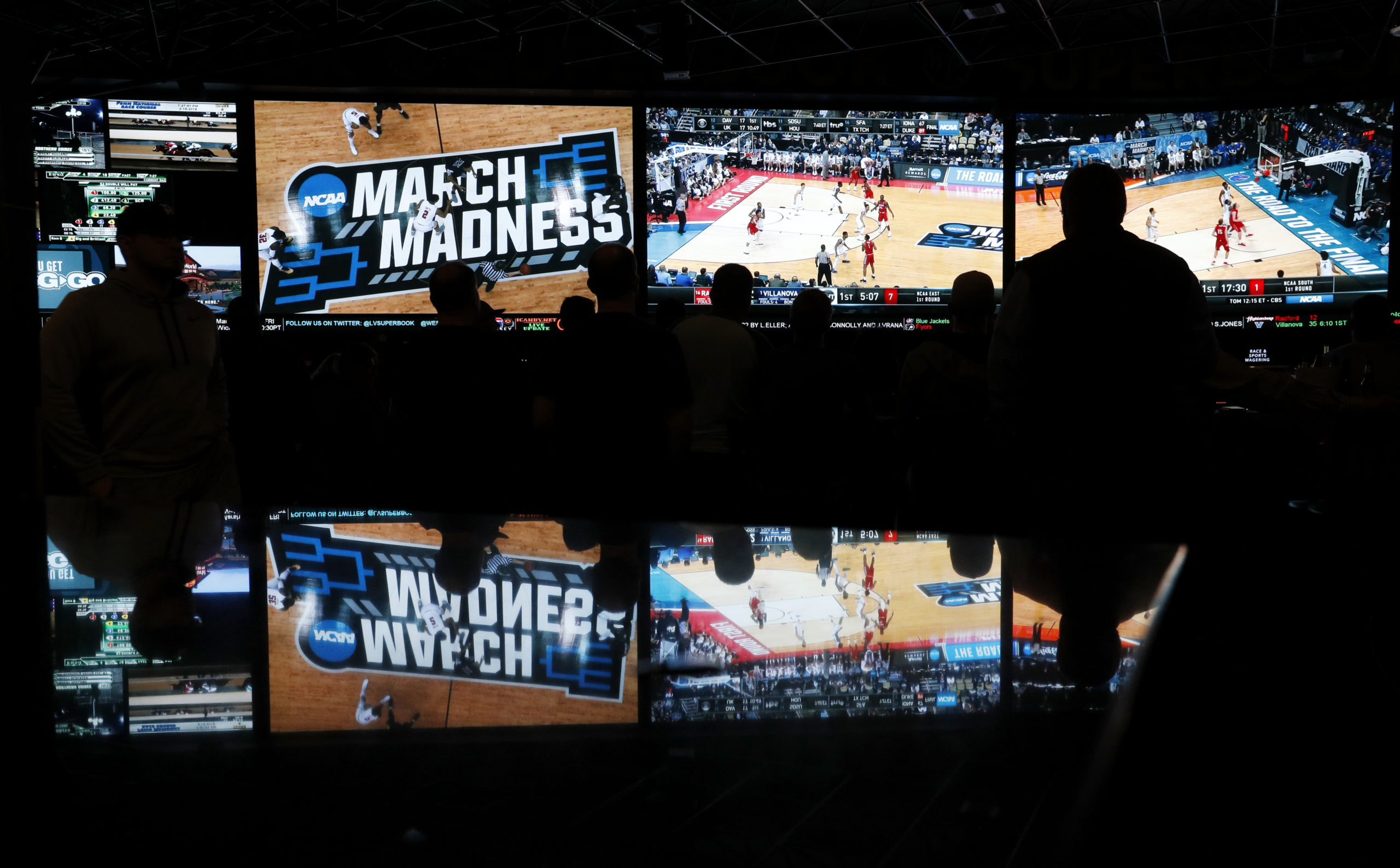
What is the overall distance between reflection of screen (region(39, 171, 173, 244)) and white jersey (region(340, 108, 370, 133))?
3145 mm

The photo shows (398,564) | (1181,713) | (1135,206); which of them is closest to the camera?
(1181,713)

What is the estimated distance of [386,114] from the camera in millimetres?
8289

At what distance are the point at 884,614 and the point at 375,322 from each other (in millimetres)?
7945

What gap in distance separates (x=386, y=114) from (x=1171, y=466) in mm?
7467

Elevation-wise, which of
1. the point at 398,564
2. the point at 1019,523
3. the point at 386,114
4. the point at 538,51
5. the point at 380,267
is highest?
the point at 538,51

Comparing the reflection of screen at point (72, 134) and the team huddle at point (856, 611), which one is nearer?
the team huddle at point (856, 611)

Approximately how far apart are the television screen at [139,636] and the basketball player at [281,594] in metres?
0.02

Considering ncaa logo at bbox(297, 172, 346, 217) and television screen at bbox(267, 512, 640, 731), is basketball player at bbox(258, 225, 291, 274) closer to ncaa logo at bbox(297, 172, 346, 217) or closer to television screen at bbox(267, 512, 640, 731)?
ncaa logo at bbox(297, 172, 346, 217)

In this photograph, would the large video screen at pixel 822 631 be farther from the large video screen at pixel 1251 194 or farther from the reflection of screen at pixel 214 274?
the reflection of screen at pixel 214 274

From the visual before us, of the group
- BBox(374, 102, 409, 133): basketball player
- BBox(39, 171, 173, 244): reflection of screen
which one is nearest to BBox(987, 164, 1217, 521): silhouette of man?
BBox(374, 102, 409, 133): basketball player

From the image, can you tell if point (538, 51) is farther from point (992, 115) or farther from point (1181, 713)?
point (1181, 713)

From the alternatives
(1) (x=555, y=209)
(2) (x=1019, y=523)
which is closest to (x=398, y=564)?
(2) (x=1019, y=523)

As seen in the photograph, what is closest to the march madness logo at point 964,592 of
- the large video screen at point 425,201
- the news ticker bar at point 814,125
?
the large video screen at point 425,201

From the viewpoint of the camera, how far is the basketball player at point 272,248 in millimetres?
8195
